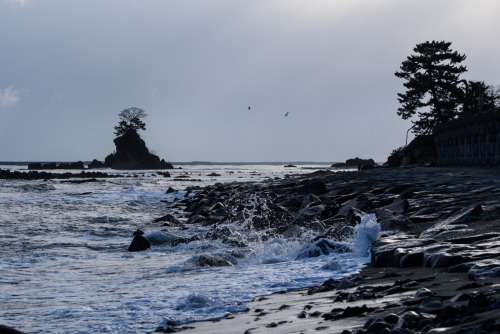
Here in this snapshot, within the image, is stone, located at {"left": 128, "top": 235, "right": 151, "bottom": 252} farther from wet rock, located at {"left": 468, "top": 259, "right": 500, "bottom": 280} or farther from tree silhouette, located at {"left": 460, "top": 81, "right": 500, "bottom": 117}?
tree silhouette, located at {"left": 460, "top": 81, "right": 500, "bottom": 117}

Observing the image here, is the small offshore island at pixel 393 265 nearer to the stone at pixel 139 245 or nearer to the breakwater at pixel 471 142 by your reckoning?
the stone at pixel 139 245

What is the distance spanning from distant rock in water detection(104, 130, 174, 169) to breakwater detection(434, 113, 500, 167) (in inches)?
3290

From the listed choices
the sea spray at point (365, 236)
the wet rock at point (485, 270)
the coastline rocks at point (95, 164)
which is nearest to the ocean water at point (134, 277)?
the sea spray at point (365, 236)

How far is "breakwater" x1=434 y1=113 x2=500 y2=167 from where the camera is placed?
2025 cm

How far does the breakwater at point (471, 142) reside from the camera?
2025 centimetres

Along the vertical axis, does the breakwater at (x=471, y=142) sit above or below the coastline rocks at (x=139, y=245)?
above

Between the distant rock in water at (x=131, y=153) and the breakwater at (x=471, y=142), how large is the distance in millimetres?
83571

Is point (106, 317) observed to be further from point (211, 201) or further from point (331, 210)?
point (211, 201)

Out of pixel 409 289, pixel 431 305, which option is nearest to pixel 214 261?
pixel 409 289

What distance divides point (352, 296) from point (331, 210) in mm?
7501

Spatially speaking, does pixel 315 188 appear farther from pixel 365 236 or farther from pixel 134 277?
pixel 134 277

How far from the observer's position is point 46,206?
20.6 m

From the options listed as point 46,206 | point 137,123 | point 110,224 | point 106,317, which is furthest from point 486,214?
point 137,123

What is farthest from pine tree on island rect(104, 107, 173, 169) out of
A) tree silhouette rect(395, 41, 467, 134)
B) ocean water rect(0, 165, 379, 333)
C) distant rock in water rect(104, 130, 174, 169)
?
ocean water rect(0, 165, 379, 333)
